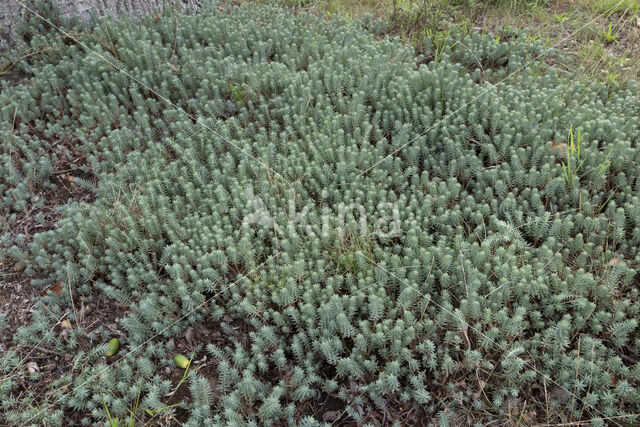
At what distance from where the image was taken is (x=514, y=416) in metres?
2.81

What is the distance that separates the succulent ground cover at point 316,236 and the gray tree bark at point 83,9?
43 centimetres

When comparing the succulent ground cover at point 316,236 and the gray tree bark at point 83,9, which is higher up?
the gray tree bark at point 83,9

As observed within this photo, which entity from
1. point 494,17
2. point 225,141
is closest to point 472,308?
point 225,141

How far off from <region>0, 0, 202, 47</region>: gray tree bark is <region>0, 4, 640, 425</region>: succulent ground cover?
431mm

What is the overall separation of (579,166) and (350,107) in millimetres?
1949

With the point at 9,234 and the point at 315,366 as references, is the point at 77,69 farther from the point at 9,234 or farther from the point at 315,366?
the point at 315,366

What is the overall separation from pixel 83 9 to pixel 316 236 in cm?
412

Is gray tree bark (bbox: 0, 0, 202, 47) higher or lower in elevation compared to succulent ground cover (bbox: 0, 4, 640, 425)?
higher

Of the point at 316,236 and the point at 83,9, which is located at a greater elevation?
the point at 83,9

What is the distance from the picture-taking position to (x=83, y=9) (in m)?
5.48

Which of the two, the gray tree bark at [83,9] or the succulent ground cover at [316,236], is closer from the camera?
the succulent ground cover at [316,236]

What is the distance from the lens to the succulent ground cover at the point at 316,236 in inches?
116

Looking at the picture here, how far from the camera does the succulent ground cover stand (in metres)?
2.96

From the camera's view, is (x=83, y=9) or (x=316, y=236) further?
(x=83, y=9)
